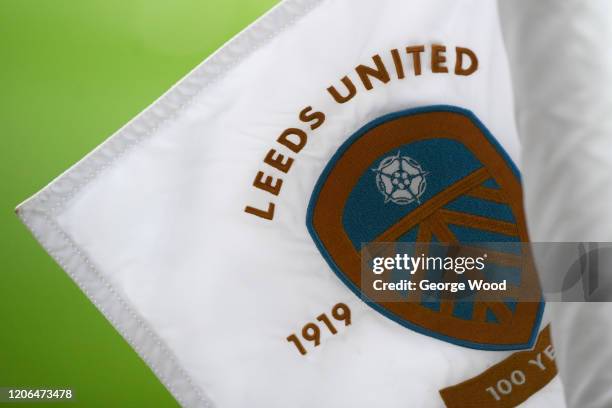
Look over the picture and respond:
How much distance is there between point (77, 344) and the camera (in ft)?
5.22

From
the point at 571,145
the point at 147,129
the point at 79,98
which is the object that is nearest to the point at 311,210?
the point at 147,129

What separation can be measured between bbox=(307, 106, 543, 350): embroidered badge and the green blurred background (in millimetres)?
826

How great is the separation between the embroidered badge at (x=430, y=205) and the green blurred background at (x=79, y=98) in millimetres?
826

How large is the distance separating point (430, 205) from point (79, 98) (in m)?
1.02

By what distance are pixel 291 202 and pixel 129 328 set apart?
0.26m

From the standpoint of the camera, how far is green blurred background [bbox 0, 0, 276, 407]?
1586 mm

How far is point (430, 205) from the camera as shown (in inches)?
35.4

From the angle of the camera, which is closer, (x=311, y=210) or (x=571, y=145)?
(x=571, y=145)

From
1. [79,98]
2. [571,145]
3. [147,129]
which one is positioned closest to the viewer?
[571,145]

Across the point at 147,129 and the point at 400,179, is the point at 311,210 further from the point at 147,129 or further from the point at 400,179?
the point at 147,129

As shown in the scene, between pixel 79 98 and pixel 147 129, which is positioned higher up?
pixel 79 98

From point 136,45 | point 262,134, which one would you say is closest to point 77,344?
point 136,45

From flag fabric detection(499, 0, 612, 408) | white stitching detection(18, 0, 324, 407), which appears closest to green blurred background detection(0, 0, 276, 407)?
white stitching detection(18, 0, 324, 407)

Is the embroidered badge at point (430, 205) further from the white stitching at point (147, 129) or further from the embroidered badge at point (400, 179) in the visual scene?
the white stitching at point (147, 129)
